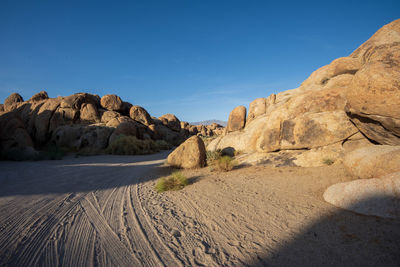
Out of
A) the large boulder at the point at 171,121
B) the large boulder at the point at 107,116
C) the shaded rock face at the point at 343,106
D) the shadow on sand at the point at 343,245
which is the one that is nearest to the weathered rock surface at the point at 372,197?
the shadow on sand at the point at 343,245

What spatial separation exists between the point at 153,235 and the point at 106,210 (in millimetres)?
1584

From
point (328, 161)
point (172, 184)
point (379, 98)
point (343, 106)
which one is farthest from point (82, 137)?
point (379, 98)

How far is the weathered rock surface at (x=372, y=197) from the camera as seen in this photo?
2.83 m

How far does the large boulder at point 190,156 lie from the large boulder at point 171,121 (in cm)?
3017

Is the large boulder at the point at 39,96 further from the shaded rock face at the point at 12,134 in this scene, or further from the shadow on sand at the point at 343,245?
the shadow on sand at the point at 343,245

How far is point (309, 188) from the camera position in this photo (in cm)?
445

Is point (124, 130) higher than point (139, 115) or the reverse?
the reverse

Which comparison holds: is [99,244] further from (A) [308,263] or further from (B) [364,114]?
(B) [364,114]

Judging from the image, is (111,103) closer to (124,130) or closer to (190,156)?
(124,130)

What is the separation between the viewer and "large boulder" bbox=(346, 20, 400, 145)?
4.12 meters

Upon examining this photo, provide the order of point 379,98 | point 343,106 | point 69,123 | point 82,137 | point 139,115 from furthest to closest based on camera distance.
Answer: point 139,115
point 69,123
point 82,137
point 343,106
point 379,98

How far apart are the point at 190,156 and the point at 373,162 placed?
21.0 feet

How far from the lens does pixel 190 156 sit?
858 cm

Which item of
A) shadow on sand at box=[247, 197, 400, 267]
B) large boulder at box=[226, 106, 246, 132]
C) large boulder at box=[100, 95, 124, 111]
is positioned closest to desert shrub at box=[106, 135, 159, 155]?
large boulder at box=[226, 106, 246, 132]
